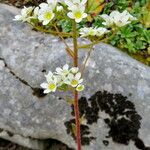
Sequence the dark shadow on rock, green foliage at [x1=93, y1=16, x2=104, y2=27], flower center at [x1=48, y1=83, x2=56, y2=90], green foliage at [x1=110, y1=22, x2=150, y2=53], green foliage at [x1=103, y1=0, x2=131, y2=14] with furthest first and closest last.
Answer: green foliage at [x1=103, y1=0, x2=131, y2=14] < green foliage at [x1=93, y1=16, x2=104, y2=27] < green foliage at [x1=110, y1=22, x2=150, y2=53] < the dark shadow on rock < flower center at [x1=48, y1=83, x2=56, y2=90]

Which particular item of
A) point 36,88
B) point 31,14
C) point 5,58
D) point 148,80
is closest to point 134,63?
point 148,80

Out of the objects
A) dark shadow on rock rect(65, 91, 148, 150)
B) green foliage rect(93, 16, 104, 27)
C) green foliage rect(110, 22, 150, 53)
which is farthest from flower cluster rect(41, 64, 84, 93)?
green foliage rect(93, 16, 104, 27)

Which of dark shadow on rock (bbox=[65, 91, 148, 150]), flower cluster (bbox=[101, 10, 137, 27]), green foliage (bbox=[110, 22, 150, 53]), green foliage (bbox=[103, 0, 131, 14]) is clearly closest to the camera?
flower cluster (bbox=[101, 10, 137, 27])

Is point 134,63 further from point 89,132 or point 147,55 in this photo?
point 89,132

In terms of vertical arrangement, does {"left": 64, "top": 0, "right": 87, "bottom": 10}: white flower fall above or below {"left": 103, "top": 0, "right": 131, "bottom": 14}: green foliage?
above

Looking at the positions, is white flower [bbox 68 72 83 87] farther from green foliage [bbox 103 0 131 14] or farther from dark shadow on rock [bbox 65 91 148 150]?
green foliage [bbox 103 0 131 14]

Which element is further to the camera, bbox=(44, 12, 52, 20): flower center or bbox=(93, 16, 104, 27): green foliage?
bbox=(93, 16, 104, 27): green foliage

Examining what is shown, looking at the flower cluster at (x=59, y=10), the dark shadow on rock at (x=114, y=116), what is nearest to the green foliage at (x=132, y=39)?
the dark shadow on rock at (x=114, y=116)
